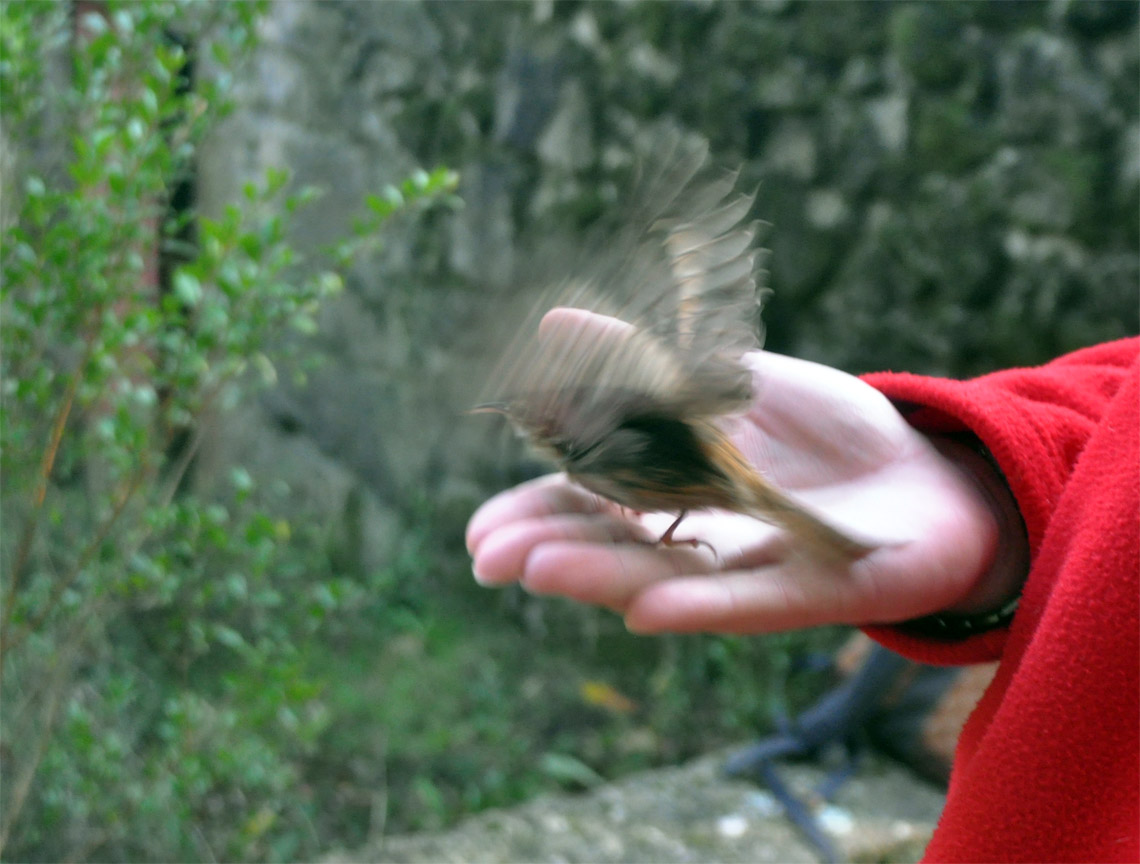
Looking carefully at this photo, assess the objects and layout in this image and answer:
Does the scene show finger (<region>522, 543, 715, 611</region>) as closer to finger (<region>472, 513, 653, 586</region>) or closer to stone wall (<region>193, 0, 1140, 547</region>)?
finger (<region>472, 513, 653, 586</region>)

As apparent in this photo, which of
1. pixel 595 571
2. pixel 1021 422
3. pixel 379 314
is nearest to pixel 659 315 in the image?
pixel 595 571

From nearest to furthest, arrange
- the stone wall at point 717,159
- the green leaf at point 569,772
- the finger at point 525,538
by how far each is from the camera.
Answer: the finger at point 525,538
the stone wall at point 717,159
the green leaf at point 569,772

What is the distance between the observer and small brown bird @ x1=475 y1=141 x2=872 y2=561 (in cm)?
85

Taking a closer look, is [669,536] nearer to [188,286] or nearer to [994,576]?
[994,576]

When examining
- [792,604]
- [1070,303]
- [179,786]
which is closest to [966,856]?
[792,604]

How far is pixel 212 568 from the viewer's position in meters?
2.41

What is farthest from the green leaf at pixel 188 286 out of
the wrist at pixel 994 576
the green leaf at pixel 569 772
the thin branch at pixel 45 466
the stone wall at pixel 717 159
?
the green leaf at pixel 569 772

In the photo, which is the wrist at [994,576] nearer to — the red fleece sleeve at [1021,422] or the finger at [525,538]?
the red fleece sleeve at [1021,422]

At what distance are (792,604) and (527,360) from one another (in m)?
0.38

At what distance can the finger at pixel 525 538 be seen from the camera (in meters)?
0.94

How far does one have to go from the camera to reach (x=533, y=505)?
103cm

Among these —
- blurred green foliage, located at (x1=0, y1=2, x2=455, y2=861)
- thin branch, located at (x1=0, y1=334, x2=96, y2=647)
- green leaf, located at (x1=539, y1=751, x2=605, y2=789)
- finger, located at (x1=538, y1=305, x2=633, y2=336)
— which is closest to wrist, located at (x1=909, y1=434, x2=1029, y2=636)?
finger, located at (x1=538, y1=305, x2=633, y2=336)

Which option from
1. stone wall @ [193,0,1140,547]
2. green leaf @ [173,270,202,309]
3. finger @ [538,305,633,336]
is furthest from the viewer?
stone wall @ [193,0,1140,547]

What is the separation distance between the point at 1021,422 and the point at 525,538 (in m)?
0.60
